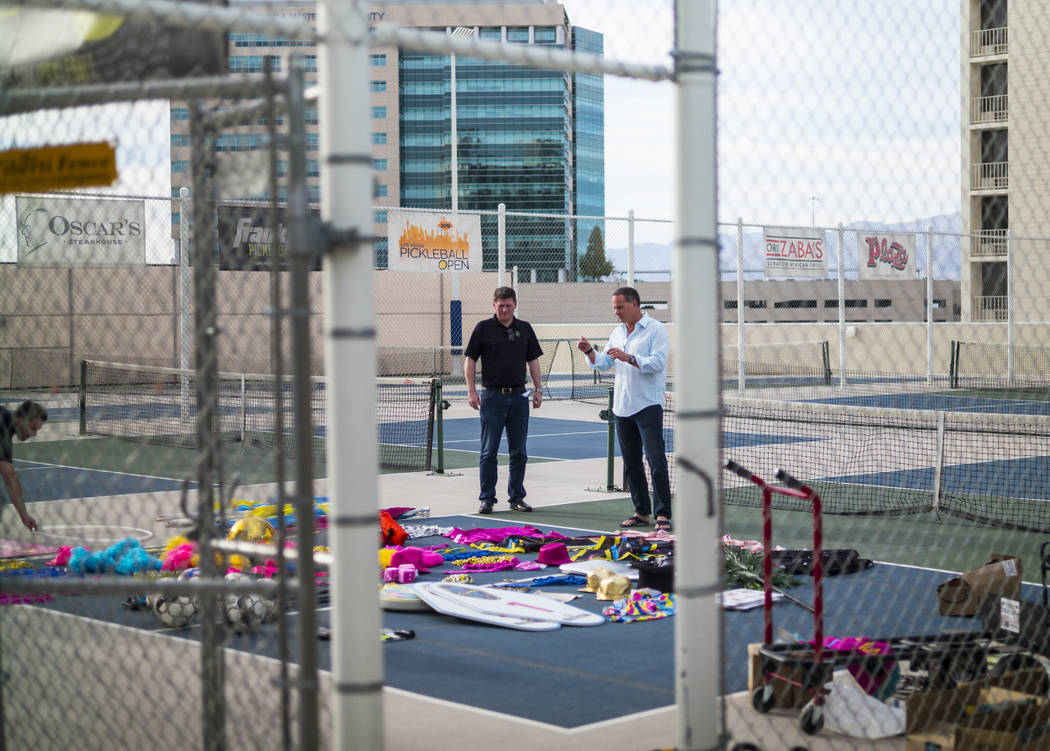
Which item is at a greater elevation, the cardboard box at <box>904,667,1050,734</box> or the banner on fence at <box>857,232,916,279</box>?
the banner on fence at <box>857,232,916,279</box>

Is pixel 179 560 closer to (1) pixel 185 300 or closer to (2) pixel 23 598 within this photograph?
(2) pixel 23 598

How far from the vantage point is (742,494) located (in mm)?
12883

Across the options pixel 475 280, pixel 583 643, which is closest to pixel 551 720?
pixel 583 643

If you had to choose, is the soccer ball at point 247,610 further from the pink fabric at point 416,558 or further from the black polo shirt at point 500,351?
the black polo shirt at point 500,351

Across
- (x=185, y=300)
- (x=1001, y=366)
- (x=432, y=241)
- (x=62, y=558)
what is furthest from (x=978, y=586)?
(x=1001, y=366)

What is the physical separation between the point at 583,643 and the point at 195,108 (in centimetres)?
414

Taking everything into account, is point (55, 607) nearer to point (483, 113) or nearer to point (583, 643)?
point (583, 643)

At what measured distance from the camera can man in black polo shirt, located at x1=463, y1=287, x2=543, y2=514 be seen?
11.8 m

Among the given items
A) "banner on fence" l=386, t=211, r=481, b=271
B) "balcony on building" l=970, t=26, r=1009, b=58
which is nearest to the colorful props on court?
"banner on fence" l=386, t=211, r=481, b=271

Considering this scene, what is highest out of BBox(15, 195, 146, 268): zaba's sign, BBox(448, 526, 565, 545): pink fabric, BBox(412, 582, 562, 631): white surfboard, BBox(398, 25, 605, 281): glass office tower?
BBox(398, 25, 605, 281): glass office tower

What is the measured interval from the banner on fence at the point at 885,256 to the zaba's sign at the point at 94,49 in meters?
23.0

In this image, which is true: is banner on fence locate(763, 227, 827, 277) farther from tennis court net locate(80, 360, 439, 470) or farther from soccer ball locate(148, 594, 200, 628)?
soccer ball locate(148, 594, 200, 628)

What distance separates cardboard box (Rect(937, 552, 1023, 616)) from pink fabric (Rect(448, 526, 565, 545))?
131 inches

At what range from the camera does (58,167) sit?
Answer: 3705 mm
